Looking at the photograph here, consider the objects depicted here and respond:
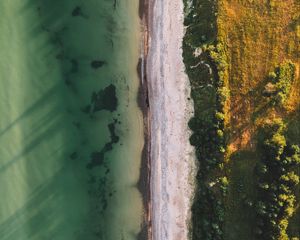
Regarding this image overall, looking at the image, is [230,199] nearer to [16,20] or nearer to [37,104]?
[37,104]

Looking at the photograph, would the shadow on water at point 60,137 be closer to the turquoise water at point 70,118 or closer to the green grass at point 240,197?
the turquoise water at point 70,118

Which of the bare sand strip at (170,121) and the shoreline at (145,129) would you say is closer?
the bare sand strip at (170,121)

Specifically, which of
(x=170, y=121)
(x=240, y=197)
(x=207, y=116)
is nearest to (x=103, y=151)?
(x=170, y=121)

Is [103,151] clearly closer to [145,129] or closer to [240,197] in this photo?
[145,129]

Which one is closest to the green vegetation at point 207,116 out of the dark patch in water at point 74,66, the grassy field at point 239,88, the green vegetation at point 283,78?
the grassy field at point 239,88

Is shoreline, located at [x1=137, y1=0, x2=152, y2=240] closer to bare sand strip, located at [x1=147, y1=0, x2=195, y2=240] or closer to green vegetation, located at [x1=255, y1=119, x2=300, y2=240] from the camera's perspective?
bare sand strip, located at [x1=147, y1=0, x2=195, y2=240]

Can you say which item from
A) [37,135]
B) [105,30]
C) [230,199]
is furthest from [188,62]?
[37,135]
